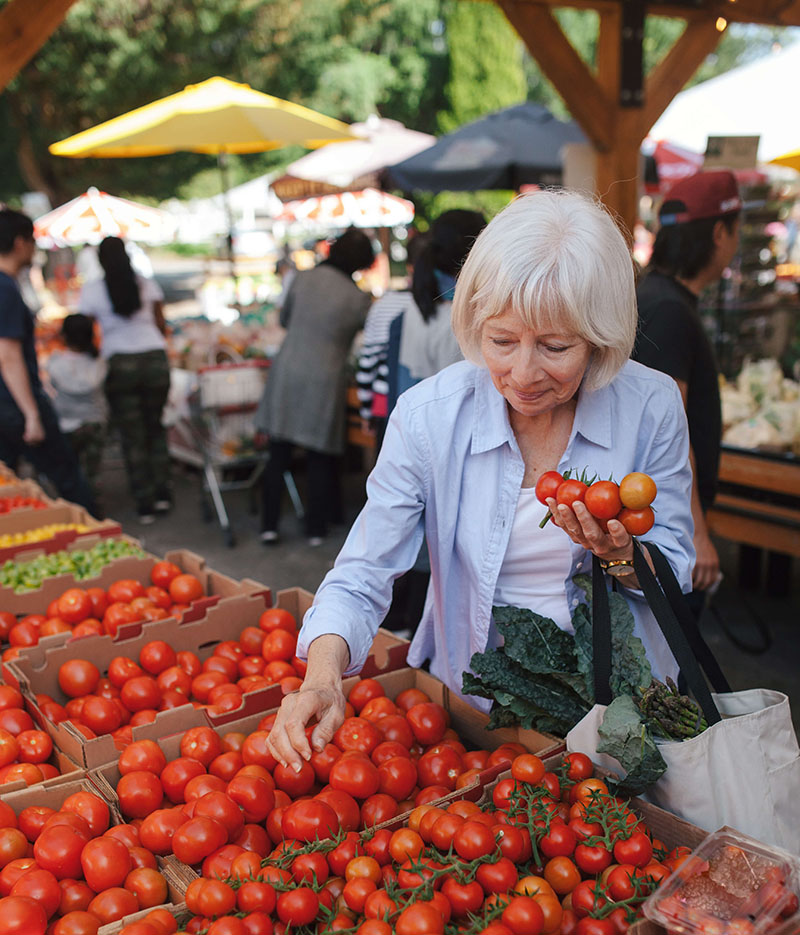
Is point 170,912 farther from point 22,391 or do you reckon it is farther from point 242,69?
point 242,69

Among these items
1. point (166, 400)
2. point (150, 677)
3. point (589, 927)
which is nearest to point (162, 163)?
point (166, 400)

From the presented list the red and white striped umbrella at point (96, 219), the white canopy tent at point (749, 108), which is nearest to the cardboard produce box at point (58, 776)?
the white canopy tent at point (749, 108)

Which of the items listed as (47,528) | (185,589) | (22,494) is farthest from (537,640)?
(22,494)

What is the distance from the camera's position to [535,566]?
6.32ft

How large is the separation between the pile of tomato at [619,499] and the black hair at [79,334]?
220 inches

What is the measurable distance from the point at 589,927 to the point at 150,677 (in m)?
1.58

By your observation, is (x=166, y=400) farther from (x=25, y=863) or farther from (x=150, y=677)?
(x=25, y=863)

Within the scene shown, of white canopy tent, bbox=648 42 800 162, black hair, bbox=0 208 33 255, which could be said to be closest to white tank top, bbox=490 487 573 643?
black hair, bbox=0 208 33 255

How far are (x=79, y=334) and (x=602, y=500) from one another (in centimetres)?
567

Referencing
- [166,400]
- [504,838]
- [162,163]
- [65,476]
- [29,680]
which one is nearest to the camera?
[504,838]

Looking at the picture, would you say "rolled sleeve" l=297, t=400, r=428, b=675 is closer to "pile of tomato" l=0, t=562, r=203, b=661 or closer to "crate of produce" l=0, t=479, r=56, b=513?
"pile of tomato" l=0, t=562, r=203, b=661

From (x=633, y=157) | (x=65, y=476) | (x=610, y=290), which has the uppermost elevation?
(x=633, y=157)

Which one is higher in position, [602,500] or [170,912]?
[602,500]

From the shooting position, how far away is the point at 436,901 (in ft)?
4.64
